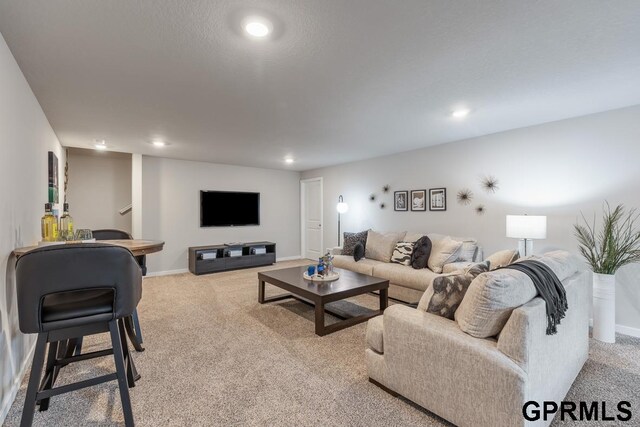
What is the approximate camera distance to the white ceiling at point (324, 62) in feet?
4.94

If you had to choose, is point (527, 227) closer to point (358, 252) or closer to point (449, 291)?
point (449, 291)

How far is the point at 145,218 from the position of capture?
17.0 feet

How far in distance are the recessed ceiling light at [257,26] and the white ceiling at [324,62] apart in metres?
0.04

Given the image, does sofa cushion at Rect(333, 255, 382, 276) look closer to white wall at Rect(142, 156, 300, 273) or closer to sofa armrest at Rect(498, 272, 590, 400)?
sofa armrest at Rect(498, 272, 590, 400)

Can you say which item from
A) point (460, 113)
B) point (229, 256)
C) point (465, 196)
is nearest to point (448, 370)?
point (460, 113)

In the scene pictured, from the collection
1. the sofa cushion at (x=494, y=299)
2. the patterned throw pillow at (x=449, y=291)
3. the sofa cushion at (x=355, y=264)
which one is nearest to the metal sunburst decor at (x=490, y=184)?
the sofa cushion at (x=355, y=264)

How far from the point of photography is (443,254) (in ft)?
11.9

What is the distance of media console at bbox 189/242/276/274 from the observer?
17.5ft

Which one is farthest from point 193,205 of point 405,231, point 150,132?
point 405,231

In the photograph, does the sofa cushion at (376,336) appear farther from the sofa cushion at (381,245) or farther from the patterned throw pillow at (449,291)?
the sofa cushion at (381,245)

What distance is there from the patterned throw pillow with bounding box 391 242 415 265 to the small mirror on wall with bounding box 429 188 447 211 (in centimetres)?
73

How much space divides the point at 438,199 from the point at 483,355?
326 cm

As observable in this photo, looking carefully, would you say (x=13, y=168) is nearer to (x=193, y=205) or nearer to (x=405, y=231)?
(x=193, y=205)

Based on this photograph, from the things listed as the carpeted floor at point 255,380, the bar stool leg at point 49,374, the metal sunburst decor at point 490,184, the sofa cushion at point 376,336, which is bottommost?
the carpeted floor at point 255,380
